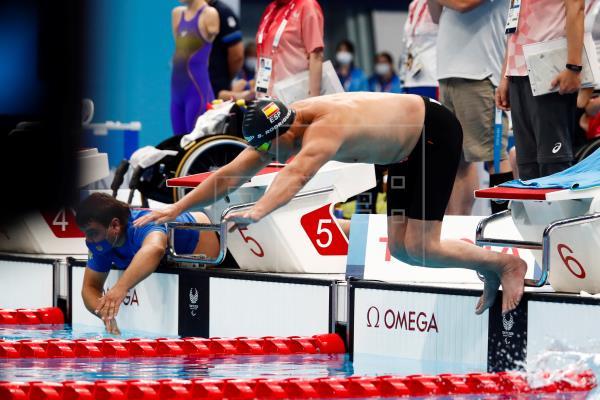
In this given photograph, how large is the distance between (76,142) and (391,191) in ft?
12.2

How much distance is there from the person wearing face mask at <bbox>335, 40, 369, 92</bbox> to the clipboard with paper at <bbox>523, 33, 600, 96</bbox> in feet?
33.8

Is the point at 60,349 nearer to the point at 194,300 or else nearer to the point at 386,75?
the point at 194,300

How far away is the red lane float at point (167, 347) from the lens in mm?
4453

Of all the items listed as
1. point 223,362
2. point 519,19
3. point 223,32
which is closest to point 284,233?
point 223,362

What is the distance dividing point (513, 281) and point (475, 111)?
1531mm

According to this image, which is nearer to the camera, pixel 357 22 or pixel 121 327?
pixel 121 327

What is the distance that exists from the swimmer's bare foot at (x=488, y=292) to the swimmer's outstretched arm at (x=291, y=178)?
767 mm

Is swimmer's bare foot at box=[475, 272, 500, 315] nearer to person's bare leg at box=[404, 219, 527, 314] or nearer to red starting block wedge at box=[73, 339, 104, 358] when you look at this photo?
person's bare leg at box=[404, 219, 527, 314]

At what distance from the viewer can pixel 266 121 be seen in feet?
12.6

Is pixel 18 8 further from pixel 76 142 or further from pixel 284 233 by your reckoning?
pixel 284 233

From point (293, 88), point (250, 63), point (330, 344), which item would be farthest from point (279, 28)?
point (250, 63)

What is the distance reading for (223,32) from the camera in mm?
7801

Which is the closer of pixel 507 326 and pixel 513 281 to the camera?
pixel 513 281

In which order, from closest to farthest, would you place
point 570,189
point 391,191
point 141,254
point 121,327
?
point 570,189
point 391,191
point 141,254
point 121,327
